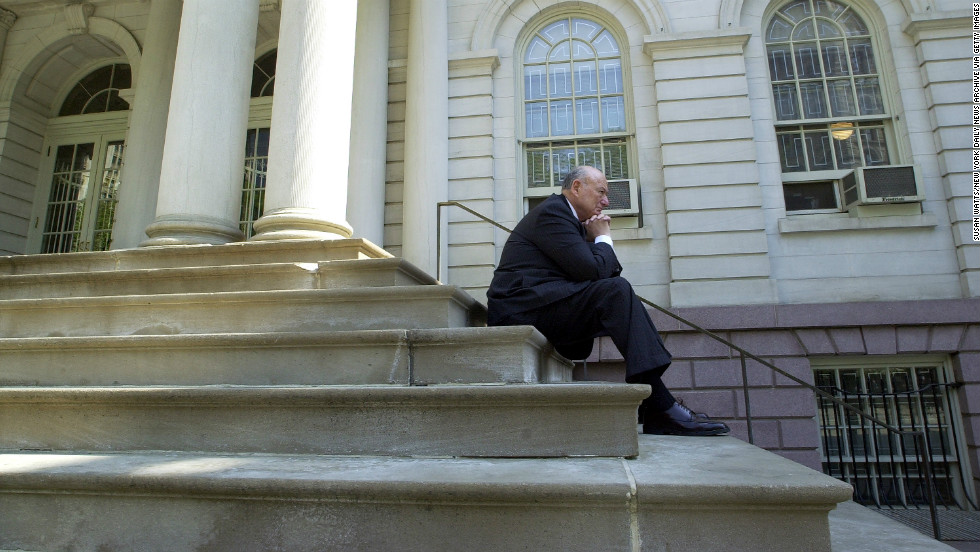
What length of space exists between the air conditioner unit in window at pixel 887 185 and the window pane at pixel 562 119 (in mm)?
4385

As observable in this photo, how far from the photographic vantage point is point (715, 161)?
29.5 ft

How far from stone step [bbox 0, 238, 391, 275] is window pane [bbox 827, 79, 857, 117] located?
A: 26.3ft

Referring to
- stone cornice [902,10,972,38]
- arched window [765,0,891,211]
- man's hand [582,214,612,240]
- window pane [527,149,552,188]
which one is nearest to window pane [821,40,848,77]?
arched window [765,0,891,211]

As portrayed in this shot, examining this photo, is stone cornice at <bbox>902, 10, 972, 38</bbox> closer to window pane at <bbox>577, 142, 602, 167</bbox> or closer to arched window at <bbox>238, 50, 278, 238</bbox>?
window pane at <bbox>577, 142, 602, 167</bbox>

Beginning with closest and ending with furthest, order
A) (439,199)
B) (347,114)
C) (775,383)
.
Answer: (347,114) < (775,383) < (439,199)

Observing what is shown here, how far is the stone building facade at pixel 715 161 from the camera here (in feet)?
26.8

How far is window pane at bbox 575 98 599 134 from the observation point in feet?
32.6

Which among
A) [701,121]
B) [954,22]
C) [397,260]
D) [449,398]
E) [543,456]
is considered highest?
[954,22]

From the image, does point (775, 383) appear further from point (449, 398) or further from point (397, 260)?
point (449, 398)

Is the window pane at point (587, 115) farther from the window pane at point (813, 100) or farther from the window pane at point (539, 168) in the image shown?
the window pane at point (813, 100)

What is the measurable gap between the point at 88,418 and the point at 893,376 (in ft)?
31.0

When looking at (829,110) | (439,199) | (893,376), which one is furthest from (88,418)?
(829,110)

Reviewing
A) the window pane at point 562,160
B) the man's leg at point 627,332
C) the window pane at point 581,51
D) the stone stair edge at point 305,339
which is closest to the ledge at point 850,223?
the window pane at point 562,160

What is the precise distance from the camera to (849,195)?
8.87m
